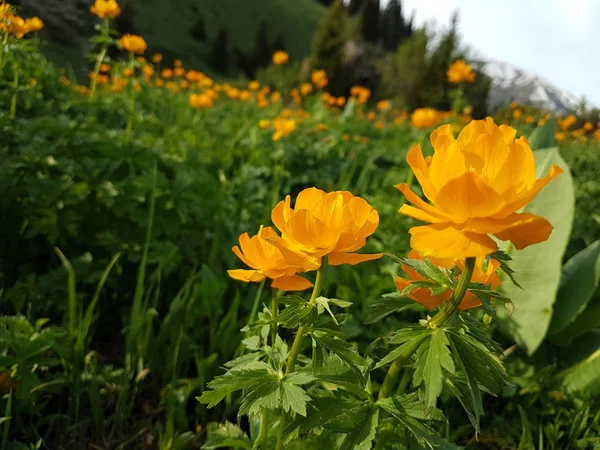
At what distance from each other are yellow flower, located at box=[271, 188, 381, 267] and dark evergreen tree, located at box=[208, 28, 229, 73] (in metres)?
38.0

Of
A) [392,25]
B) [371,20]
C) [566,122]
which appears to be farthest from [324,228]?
[392,25]

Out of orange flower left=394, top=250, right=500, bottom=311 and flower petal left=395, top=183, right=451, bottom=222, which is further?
orange flower left=394, top=250, right=500, bottom=311

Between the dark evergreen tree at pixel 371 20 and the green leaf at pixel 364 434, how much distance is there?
192 ft

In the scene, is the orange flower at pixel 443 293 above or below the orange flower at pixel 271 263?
above

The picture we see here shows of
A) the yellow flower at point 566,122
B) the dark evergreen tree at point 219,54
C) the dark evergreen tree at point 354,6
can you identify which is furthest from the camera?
the dark evergreen tree at point 354,6

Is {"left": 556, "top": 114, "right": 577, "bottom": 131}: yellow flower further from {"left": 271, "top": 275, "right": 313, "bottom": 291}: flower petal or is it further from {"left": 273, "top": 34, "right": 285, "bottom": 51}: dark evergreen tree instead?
{"left": 273, "top": 34, "right": 285, "bottom": 51}: dark evergreen tree

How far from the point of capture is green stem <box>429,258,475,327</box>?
54cm

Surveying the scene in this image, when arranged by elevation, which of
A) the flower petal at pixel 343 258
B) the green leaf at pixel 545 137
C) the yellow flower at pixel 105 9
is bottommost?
the flower petal at pixel 343 258

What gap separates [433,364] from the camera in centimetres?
52

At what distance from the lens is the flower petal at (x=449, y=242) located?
48cm

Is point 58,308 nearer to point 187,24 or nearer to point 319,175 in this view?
point 319,175

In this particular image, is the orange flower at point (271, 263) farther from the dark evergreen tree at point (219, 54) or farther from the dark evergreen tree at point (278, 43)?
the dark evergreen tree at point (278, 43)

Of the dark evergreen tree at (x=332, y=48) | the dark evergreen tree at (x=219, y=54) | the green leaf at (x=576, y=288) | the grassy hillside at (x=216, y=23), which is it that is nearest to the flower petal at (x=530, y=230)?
the green leaf at (x=576, y=288)

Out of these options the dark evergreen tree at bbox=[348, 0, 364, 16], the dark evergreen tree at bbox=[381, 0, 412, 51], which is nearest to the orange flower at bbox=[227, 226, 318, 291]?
the dark evergreen tree at bbox=[381, 0, 412, 51]
